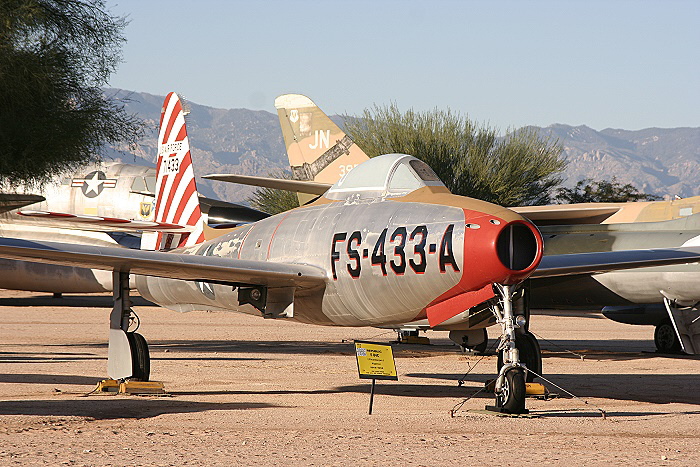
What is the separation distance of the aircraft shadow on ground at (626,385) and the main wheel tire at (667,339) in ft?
15.8

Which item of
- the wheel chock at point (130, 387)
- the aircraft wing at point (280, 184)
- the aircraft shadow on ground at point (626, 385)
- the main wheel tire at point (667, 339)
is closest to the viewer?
the wheel chock at point (130, 387)

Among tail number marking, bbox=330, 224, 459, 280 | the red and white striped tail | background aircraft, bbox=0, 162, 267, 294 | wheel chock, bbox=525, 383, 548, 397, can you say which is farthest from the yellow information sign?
background aircraft, bbox=0, 162, 267, 294

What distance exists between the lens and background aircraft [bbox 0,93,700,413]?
10.4 metres

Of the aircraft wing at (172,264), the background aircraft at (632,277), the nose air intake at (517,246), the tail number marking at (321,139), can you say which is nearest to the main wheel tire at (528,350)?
the background aircraft at (632,277)

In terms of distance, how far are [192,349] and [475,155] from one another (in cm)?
2994

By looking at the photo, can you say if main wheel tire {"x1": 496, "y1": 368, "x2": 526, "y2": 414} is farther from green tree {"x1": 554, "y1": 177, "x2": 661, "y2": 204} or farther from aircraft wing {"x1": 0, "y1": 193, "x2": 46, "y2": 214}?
green tree {"x1": 554, "y1": 177, "x2": 661, "y2": 204}

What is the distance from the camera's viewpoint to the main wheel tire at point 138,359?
12.6 m

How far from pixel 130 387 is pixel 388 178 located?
436 centimetres

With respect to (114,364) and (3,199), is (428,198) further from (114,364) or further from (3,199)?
(3,199)

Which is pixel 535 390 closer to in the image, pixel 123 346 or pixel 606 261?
pixel 606 261

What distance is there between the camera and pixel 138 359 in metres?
12.7

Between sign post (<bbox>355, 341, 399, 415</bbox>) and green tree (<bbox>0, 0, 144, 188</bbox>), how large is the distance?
11631mm

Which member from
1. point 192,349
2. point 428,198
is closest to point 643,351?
point 192,349

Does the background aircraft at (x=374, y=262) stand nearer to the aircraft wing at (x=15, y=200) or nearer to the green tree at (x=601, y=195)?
the aircraft wing at (x=15, y=200)
